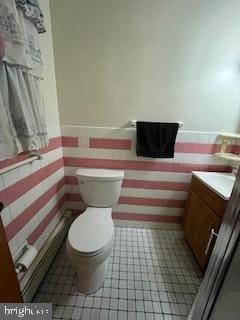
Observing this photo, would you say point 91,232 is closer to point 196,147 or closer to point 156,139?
point 156,139

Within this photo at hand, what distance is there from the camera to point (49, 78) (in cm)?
145

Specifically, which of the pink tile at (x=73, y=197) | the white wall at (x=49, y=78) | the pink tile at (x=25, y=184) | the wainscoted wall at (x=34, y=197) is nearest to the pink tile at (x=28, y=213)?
the wainscoted wall at (x=34, y=197)

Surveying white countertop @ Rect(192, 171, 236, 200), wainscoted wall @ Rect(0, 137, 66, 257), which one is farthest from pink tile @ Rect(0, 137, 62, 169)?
white countertop @ Rect(192, 171, 236, 200)

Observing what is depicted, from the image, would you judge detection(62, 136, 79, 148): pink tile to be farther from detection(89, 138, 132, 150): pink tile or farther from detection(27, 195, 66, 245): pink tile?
detection(27, 195, 66, 245): pink tile

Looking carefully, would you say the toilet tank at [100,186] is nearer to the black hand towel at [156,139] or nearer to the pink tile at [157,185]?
the pink tile at [157,185]

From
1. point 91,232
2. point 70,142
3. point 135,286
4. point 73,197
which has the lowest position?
point 135,286

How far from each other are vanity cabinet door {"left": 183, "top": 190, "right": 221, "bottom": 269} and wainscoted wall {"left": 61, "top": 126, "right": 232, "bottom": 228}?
21 centimetres

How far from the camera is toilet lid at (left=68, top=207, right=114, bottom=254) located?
3.69 ft

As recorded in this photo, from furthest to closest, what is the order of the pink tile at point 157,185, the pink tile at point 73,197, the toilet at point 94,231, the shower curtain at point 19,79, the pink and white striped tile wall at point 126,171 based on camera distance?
1. the pink tile at point 73,197
2. the pink tile at point 157,185
3. the pink and white striped tile wall at point 126,171
4. the toilet at point 94,231
5. the shower curtain at point 19,79

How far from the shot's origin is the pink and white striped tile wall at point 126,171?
1502 millimetres

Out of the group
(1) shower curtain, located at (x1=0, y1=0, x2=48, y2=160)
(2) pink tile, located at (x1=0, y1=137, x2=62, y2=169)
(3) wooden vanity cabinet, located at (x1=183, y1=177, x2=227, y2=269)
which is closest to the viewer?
(1) shower curtain, located at (x1=0, y1=0, x2=48, y2=160)

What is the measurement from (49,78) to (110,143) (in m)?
0.80

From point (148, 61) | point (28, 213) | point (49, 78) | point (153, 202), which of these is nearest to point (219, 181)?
point (153, 202)

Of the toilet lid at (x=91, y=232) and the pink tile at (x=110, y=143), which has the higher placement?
the pink tile at (x=110, y=143)
